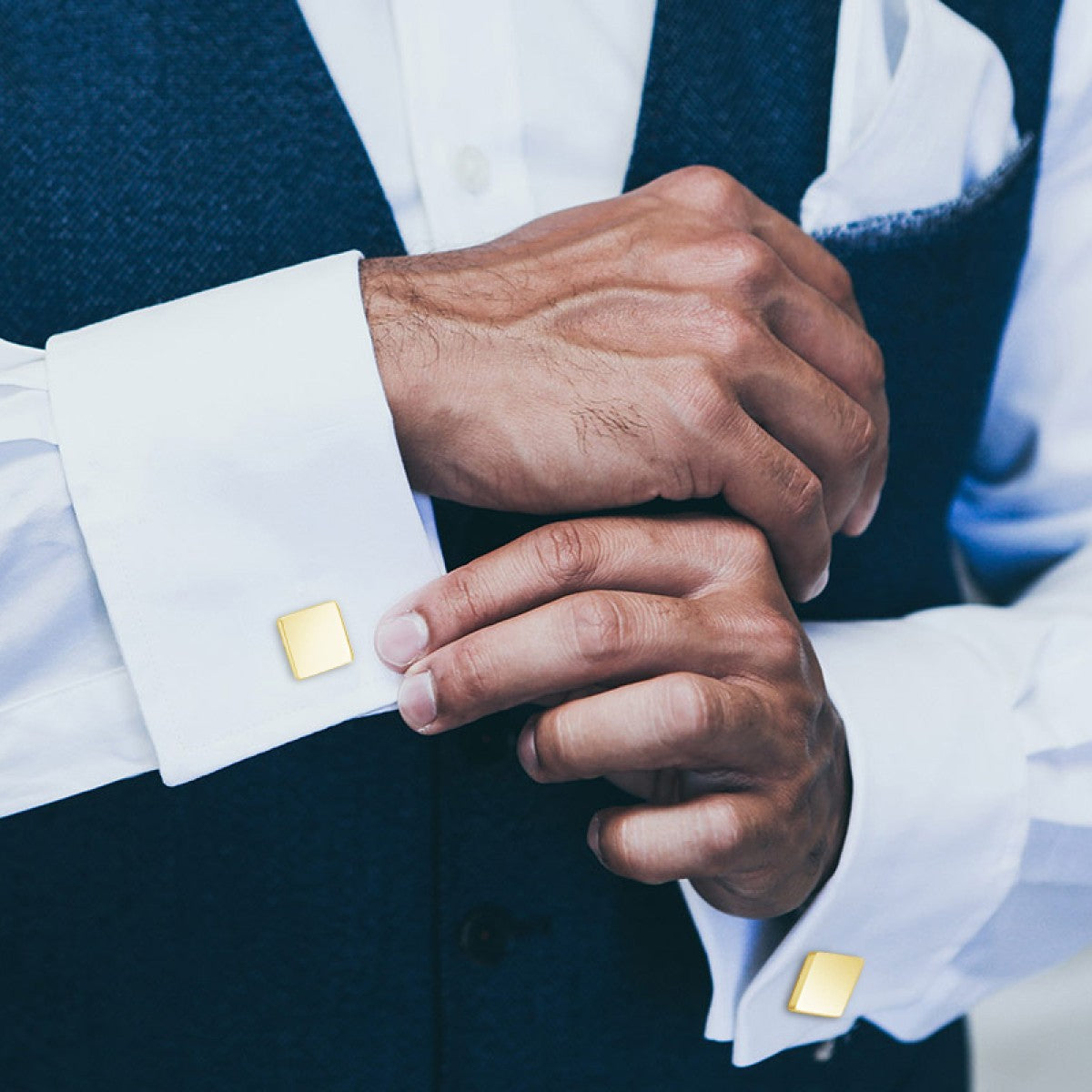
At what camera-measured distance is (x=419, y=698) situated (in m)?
0.45

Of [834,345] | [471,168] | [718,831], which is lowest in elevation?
[718,831]

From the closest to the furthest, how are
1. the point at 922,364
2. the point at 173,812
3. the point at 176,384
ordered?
the point at 176,384
the point at 173,812
the point at 922,364

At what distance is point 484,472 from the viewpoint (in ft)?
1.58

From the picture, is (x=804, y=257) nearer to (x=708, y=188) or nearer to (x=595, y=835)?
(x=708, y=188)

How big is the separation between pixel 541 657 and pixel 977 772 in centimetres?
33

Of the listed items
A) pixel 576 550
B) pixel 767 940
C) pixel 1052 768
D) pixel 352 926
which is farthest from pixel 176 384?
pixel 1052 768

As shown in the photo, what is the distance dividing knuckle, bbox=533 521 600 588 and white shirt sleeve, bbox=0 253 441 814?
0.06 metres

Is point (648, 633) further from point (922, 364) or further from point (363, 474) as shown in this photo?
point (922, 364)

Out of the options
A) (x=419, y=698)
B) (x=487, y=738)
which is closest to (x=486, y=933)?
(x=487, y=738)

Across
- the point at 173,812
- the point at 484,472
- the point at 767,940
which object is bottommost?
the point at 767,940

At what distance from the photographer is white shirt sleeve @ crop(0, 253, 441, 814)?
45 centimetres

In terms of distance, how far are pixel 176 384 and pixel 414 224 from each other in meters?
0.22

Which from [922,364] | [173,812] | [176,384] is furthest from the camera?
[922,364]

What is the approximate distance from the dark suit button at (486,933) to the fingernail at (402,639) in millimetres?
229
